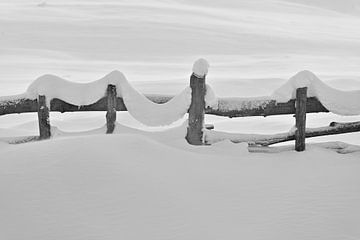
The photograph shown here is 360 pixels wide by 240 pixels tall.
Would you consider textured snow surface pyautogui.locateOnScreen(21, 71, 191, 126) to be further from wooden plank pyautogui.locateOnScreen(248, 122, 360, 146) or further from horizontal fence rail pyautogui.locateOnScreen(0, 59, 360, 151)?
wooden plank pyautogui.locateOnScreen(248, 122, 360, 146)

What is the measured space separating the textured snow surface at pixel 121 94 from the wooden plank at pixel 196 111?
2.3 inches

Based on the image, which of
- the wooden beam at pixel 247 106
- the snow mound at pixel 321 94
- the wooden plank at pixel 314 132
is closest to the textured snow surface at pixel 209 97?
the wooden beam at pixel 247 106

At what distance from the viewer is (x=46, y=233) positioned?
3.46 m

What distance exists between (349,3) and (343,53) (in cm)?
1784

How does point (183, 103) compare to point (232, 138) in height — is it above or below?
above

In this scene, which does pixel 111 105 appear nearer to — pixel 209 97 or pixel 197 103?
pixel 197 103

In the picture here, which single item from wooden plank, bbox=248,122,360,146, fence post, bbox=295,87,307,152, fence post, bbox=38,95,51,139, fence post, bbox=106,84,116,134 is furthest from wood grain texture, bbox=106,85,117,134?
fence post, bbox=295,87,307,152

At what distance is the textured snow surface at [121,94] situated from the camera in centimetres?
518

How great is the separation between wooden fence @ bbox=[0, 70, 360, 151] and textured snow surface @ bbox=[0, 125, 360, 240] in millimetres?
553

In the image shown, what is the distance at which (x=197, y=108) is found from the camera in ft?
17.1

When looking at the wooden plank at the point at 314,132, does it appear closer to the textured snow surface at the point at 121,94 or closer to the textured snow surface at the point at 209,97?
the textured snow surface at the point at 209,97

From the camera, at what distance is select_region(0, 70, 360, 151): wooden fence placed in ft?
17.0

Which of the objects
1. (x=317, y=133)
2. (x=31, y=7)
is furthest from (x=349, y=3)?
(x=317, y=133)

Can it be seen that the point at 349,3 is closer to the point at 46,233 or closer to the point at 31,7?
the point at 31,7
